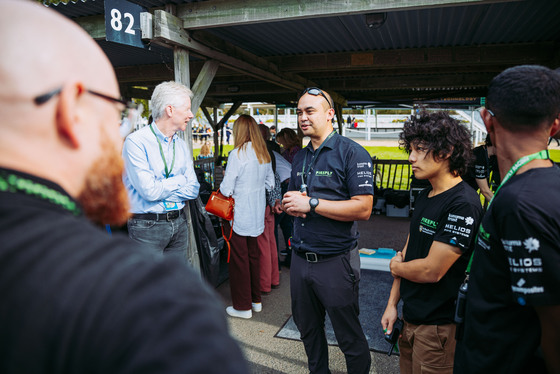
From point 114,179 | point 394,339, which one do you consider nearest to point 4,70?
point 114,179

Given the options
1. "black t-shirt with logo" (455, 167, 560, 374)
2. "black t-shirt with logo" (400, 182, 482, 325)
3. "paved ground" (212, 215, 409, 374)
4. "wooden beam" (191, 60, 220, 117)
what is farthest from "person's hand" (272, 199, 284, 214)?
"black t-shirt with logo" (455, 167, 560, 374)

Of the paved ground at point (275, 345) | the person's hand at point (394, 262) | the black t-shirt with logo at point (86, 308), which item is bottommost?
the paved ground at point (275, 345)

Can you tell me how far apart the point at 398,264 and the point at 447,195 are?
1.54 feet

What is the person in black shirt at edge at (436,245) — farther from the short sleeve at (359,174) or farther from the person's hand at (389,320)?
the short sleeve at (359,174)

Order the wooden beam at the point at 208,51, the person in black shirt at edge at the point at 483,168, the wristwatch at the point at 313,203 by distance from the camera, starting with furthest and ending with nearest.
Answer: the person in black shirt at edge at the point at 483,168
the wooden beam at the point at 208,51
the wristwatch at the point at 313,203

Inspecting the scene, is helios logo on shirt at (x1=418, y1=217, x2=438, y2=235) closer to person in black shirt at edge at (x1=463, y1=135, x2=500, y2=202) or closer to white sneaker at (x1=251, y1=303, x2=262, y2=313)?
white sneaker at (x1=251, y1=303, x2=262, y2=313)

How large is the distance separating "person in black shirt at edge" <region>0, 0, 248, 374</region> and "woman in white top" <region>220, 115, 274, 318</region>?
3103 millimetres

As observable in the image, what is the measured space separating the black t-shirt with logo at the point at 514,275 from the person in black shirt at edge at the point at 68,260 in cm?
107

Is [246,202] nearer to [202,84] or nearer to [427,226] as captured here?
[202,84]

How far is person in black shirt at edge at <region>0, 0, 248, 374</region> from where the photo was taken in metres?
0.47

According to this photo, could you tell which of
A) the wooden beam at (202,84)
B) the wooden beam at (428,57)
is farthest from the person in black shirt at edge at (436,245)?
the wooden beam at (428,57)

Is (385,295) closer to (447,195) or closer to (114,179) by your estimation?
(447,195)

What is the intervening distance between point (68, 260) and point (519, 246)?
128cm

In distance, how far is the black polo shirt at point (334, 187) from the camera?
2.45m
